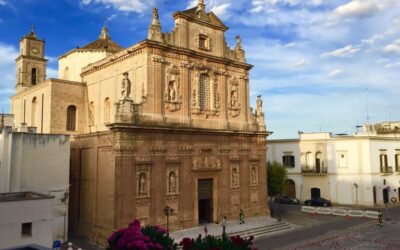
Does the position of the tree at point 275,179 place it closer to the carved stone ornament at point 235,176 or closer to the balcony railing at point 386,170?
the carved stone ornament at point 235,176

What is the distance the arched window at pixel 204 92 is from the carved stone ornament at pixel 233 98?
225 centimetres

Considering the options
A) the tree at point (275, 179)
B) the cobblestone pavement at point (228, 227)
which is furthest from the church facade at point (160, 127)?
the tree at point (275, 179)

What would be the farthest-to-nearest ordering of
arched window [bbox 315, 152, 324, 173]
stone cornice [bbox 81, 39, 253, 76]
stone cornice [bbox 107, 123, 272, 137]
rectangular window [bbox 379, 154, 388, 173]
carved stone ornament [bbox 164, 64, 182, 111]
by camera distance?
arched window [bbox 315, 152, 324, 173]
rectangular window [bbox 379, 154, 388, 173]
carved stone ornament [bbox 164, 64, 182, 111]
stone cornice [bbox 81, 39, 253, 76]
stone cornice [bbox 107, 123, 272, 137]

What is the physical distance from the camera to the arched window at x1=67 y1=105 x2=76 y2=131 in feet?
98.9

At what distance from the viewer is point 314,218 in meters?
33.3

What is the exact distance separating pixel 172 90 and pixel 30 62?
17.0 meters

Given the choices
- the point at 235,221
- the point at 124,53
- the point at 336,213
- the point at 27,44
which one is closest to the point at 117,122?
the point at 124,53

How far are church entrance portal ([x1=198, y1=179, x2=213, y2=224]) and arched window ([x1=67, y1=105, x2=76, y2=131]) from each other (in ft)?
37.4

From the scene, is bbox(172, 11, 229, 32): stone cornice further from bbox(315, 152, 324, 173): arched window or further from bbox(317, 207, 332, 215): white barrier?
bbox(315, 152, 324, 173): arched window

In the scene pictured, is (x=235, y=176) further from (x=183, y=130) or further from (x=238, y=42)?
(x=238, y=42)

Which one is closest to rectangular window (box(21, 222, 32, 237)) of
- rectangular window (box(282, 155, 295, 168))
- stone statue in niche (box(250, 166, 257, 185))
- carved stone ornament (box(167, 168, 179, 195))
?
carved stone ornament (box(167, 168, 179, 195))

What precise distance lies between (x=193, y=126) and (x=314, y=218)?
14.6 m

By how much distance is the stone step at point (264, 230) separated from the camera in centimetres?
2559

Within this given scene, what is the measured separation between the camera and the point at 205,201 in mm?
28469
